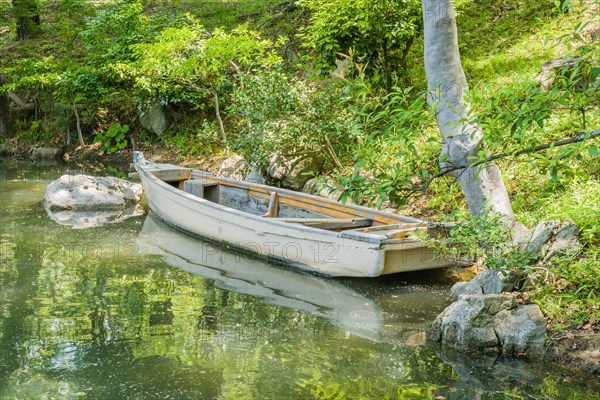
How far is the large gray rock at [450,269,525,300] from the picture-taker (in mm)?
6246

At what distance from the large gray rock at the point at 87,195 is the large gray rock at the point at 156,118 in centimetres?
442

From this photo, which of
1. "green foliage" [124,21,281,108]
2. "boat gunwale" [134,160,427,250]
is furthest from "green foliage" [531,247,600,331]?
"green foliage" [124,21,281,108]

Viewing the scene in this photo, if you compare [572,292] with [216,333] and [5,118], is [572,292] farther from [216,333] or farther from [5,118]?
[5,118]

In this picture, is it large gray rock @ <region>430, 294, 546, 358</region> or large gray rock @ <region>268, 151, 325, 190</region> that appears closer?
large gray rock @ <region>430, 294, 546, 358</region>

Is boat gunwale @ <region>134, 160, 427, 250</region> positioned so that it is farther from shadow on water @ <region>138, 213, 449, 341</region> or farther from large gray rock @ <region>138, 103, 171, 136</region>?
large gray rock @ <region>138, 103, 171, 136</region>

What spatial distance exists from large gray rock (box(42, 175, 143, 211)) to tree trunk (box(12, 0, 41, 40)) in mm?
8782

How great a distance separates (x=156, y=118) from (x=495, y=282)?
40.0 feet

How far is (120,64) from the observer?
50.1 feet

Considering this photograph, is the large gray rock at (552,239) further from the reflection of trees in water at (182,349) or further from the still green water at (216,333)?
the reflection of trees in water at (182,349)

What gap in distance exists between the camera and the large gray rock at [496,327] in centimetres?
567

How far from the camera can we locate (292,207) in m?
9.76

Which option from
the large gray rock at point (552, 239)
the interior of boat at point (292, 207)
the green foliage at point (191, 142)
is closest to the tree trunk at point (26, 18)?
the green foliage at point (191, 142)

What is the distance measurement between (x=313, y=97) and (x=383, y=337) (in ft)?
17.3

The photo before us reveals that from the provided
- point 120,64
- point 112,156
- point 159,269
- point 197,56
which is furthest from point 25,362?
point 112,156
